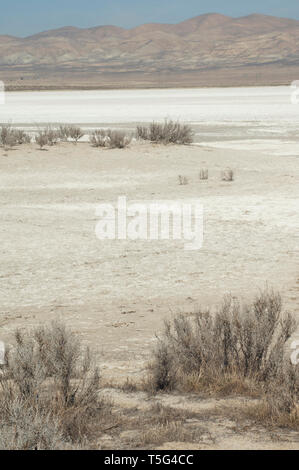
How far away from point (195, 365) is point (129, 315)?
7.12 ft

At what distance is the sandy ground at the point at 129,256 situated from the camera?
7.70m

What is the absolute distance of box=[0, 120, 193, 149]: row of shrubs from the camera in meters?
23.1

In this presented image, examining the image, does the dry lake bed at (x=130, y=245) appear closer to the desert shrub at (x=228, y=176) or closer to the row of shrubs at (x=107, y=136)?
the desert shrub at (x=228, y=176)

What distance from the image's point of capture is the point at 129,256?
34.6 feet

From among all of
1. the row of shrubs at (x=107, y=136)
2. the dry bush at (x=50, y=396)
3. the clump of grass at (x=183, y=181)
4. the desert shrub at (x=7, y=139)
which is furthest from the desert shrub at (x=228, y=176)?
the dry bush at (x=50, y=396)

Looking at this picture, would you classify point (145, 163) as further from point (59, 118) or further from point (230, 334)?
point (59, 118)

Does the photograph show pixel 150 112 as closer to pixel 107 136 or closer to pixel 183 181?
pixel 107 136

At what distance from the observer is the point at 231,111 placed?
43.0 m

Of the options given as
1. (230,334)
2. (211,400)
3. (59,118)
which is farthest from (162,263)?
(59,118)

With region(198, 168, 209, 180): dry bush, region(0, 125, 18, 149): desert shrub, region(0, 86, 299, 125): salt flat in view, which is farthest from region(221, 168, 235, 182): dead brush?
region(0, 86, 299, 125): salt flat

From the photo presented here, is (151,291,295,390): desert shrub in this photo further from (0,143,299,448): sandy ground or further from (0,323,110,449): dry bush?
(0,323,110,449): dry bush

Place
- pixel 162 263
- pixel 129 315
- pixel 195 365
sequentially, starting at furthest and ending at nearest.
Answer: pixel 162 263 < pixel 129 315 < pixel 195 365

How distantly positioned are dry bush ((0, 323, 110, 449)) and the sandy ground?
25.6 inches

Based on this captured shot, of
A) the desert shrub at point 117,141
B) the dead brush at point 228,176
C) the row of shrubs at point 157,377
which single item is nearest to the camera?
the row of shrubs at point 157,377
